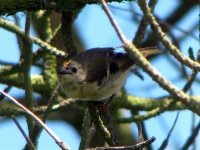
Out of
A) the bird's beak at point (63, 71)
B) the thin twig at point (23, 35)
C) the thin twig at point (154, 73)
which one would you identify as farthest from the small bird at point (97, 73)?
the thin twig at point (154, 73)

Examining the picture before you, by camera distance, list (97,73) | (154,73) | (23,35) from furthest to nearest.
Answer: (97,73)
(23,35)
(154,73)

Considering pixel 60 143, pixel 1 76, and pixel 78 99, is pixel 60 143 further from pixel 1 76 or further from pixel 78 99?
pixel 1 76

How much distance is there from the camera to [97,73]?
16.2ft

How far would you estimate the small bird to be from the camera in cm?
475

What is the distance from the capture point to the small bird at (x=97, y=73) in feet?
15.6

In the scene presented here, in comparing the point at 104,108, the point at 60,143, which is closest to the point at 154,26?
the point at 60,143

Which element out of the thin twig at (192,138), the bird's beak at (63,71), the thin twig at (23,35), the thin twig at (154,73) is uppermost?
the thin twig at (23,35)

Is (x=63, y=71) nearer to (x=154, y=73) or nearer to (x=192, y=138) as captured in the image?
(x=192, y=138)

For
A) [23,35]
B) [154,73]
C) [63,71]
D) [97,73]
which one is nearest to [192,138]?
[97,73]

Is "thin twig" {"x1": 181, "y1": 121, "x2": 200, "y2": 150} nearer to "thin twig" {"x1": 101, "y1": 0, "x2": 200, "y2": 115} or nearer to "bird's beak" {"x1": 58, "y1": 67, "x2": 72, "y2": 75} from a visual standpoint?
"bird's beak" {"x1": 58, "y1": 67, "x2": 72, "y2": 75}

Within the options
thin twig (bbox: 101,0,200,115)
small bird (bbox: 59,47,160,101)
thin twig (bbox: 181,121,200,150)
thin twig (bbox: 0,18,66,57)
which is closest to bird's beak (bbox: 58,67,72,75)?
small bird (bbox: 59,47,160,101)

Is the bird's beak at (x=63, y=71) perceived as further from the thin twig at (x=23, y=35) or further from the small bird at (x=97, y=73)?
the thin twig at (x=23, y=35)

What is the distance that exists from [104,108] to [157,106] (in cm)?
113

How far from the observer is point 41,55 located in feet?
16.9
